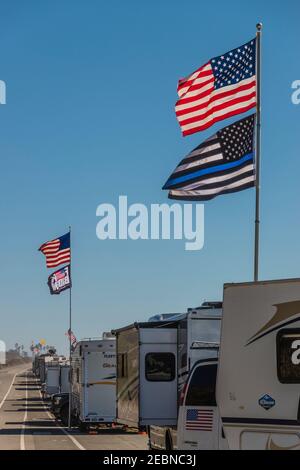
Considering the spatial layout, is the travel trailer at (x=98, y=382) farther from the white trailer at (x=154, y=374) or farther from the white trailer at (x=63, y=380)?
the white trailer at (x=63, y=380)

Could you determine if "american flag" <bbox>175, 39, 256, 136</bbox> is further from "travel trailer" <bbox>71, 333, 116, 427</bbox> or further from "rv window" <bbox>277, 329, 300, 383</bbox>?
"travel trailer" <bbox>71, 333, 116, 427</bbox>

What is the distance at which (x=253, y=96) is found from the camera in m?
17.9

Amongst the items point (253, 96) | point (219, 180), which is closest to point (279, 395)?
point (219, 180)

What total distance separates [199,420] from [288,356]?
3637mm

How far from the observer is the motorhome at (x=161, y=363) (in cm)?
1952

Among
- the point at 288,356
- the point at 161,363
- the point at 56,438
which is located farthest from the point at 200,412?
the point at 56,438

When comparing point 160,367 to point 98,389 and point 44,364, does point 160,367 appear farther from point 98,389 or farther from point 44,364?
point 44,364

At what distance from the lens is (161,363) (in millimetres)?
20984

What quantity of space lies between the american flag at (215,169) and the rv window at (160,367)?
469 cm

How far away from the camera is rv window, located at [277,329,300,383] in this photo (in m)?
12.3
